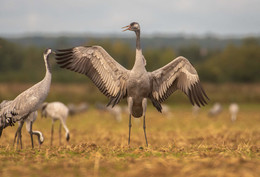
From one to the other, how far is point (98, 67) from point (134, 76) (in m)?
1.05

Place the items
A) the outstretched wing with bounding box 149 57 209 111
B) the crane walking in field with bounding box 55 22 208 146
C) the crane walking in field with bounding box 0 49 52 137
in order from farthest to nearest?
the outstretched wing with bounding box 149 57 209 111, the crane walking in field with bounding box 55 22 208 146, the crane walking in field with bounding box 0 49 52 137

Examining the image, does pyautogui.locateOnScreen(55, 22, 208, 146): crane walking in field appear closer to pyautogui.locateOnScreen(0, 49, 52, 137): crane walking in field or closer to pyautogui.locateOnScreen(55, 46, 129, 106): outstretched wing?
pyautogui.locateOnScreen(55, 46, 129, 106): outstretched wing

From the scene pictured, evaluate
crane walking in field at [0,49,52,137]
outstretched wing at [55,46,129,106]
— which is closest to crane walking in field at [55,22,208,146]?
outstretched wing at [55,46,129,106]

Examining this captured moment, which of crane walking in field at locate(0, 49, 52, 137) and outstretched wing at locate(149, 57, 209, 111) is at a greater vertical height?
outstretched wing at locate(149, 57, 209, 111)

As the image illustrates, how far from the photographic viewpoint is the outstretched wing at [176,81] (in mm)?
8438

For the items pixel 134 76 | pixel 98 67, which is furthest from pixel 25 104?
pixel 134 76

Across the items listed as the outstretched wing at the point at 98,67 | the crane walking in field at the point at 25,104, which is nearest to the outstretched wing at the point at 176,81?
the outstretched wing at the point at 98,67

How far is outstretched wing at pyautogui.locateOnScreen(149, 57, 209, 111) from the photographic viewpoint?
8.44 meters

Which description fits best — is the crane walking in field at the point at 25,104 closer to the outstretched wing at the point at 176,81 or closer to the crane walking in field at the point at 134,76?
the crane walking in field at the point at 134,76

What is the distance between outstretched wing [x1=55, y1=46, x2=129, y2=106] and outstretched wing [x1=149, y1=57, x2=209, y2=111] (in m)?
0.78

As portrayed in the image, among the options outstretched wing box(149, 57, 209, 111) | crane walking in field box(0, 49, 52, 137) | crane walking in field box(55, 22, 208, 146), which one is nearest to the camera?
crane walking in field box(0, 49, 52, 137)

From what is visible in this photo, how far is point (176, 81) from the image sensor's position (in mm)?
8859

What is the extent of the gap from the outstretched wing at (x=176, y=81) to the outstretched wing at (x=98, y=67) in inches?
30.6

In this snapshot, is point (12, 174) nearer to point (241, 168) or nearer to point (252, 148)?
point (241, 168)
